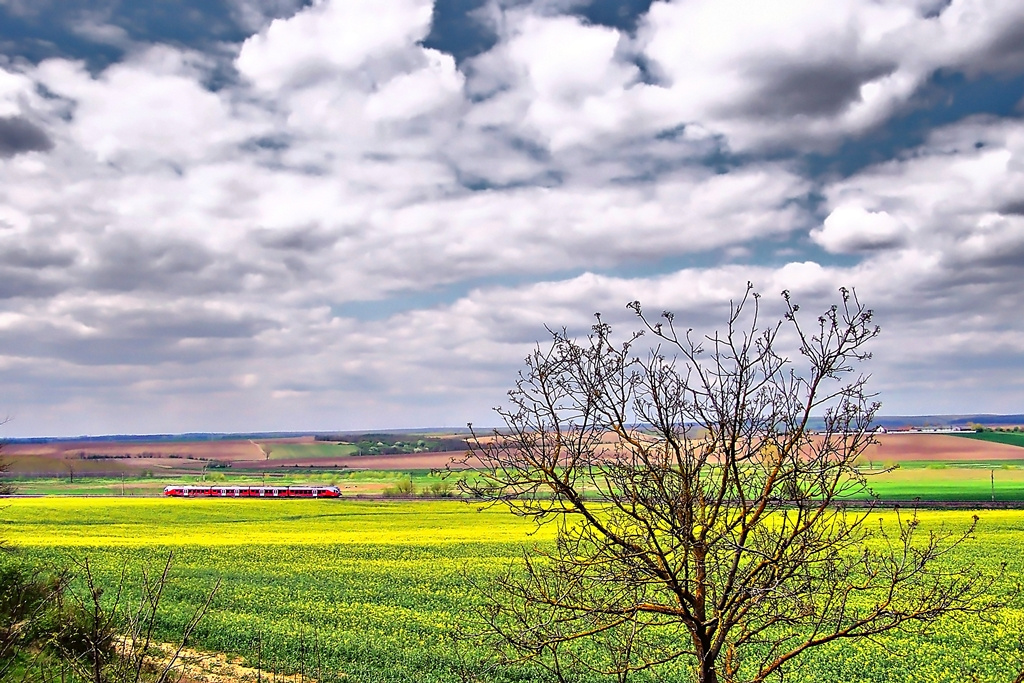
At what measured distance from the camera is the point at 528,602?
5.89m

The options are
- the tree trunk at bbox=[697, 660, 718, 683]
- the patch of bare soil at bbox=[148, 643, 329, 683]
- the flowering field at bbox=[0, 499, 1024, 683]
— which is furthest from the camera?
the flowering field at bbox=[0, 499, 1024, 683]

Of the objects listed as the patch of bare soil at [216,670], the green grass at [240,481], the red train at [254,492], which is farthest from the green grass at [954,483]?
the patch of bare soil at [216,670]

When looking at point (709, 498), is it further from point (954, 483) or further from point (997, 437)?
point (997, 437)

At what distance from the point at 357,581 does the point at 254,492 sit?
176 feet

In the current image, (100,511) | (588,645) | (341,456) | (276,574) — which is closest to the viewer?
(588,645)

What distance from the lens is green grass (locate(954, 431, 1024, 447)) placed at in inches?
4143

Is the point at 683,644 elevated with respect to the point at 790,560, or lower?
lower

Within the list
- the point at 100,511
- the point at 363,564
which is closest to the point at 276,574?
the point at 363,564

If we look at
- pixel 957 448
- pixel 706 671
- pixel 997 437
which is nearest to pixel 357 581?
pixel 706 671

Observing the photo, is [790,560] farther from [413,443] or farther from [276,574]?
[413,443]

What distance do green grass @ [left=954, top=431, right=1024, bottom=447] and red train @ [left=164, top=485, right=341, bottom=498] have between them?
275 feet

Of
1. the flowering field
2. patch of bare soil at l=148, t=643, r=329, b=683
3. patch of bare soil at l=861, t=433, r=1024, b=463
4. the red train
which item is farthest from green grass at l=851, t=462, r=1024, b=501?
patch of bare soil at l=148, t=643, r=329, b=683

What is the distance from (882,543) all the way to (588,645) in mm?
24761

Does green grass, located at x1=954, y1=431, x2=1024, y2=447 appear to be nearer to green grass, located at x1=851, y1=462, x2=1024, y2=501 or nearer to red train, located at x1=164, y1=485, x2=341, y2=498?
green grass, located at x1=851, y1=462, x2=1024, y2=501
